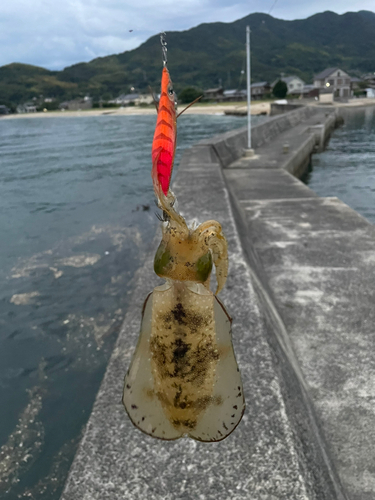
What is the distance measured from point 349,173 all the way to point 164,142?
74.3ft

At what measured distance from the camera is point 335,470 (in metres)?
2.84

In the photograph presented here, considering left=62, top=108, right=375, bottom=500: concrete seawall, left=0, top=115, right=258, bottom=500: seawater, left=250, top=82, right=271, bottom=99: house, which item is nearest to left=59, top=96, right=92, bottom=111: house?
left=250, top=82, right=271, bottom=99: house

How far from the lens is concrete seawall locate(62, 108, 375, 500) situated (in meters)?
2.08

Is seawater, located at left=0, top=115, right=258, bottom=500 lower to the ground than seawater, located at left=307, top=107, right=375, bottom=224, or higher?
higher

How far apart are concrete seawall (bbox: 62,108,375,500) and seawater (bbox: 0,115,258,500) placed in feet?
8.23

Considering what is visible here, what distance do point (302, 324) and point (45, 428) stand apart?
387 centimetres

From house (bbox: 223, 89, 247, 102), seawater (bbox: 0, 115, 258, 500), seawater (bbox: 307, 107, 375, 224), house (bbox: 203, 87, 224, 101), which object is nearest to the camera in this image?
seawater (bbox: 0, 115, 258, 500)

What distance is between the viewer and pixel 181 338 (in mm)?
1214

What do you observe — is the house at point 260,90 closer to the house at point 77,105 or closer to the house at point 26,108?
the house at point 77,105

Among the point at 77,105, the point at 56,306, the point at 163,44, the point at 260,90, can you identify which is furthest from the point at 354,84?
the point at 163,44

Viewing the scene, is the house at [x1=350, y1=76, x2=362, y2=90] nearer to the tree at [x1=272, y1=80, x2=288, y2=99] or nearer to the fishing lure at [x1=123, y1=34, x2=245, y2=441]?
the tree at [x1=272, y1=80, x2=288, y2=99]

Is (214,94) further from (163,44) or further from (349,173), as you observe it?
(163,44)

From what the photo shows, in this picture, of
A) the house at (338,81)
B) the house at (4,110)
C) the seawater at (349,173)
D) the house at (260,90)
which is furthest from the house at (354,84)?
the house at (4,110)

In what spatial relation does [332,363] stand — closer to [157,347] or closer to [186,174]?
[157,347]
